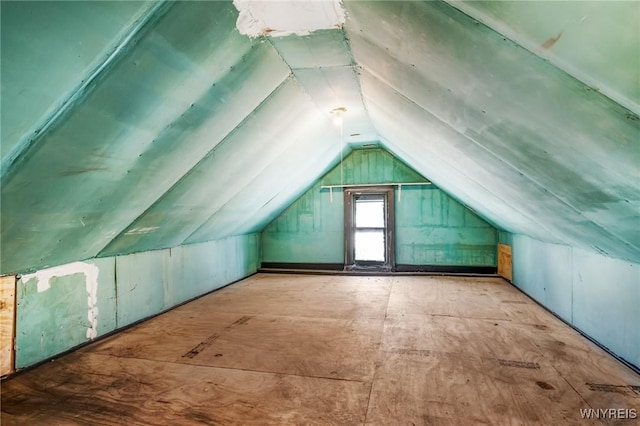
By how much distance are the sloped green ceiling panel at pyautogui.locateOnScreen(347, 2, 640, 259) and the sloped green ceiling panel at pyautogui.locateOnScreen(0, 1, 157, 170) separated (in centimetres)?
118

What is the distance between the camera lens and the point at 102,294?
3158mm

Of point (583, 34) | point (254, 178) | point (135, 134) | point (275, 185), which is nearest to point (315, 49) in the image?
point (135, 134)

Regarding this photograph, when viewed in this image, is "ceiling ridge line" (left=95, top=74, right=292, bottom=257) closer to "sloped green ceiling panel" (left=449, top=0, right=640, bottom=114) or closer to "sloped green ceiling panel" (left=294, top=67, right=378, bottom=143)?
"sloped green ceiling panel" (left=294, top=67, right=378, bottom=143)

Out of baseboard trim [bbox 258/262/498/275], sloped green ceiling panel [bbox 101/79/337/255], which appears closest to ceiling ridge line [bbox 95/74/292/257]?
sloped green ceiling panel [bbox 101/79/337/255]

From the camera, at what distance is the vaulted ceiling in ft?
3.84

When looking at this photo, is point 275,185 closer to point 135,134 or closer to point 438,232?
point 135,134

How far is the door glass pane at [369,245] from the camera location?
264 inches

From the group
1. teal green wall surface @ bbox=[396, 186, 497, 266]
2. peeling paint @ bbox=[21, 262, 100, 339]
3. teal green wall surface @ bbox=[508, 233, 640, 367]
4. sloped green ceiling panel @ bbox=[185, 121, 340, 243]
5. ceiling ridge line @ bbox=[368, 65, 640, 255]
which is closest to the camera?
ceiling ridge line @ bbox=[368, 65, 640, 255]

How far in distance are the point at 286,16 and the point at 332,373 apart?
2.39 metres

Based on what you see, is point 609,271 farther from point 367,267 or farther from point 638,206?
point 367,267

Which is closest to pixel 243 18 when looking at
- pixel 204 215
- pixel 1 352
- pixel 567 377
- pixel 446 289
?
pixel 204 215

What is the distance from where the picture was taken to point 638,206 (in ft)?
5.10

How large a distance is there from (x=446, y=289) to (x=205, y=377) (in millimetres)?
3851

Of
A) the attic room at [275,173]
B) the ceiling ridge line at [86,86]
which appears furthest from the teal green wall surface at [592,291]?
the ceiling ridge line at [86,86]
